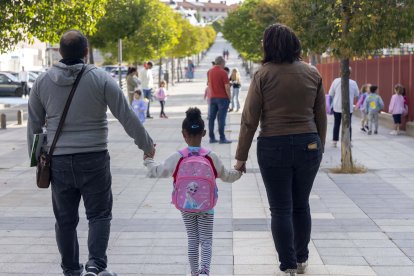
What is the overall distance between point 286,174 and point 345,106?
6.92 metres

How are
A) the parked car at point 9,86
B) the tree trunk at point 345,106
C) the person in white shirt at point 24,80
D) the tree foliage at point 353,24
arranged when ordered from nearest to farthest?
the tree foliage at point 353,24, the tree trunk at point 345,106, the parked car at point 9,86, the person in white shirt at point 24,80

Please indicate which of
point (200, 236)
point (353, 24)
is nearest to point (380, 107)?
point (353, 24)

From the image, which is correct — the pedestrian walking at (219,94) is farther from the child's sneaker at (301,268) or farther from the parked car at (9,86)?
the parked car at (9,86)

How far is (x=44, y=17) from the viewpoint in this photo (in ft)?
43.9

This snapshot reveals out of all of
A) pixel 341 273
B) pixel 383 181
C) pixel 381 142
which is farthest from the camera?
pixel 381 142

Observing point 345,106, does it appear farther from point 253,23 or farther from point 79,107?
point 253,23

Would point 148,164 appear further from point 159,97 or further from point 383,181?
point 159,97

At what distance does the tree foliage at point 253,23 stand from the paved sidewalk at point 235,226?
55.9 feet

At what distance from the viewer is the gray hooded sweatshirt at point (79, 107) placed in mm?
5602

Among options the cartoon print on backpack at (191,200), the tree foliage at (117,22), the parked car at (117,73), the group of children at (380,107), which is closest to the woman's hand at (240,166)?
the cartoon print on backpack at (191,200)

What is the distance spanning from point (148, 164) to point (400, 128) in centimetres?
1534

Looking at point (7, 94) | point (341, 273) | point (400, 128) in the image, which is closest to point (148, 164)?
point (341, 273)

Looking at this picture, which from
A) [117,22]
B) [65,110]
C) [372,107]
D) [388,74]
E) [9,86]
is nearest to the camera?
[65,110]

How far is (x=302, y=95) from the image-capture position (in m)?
5.68
